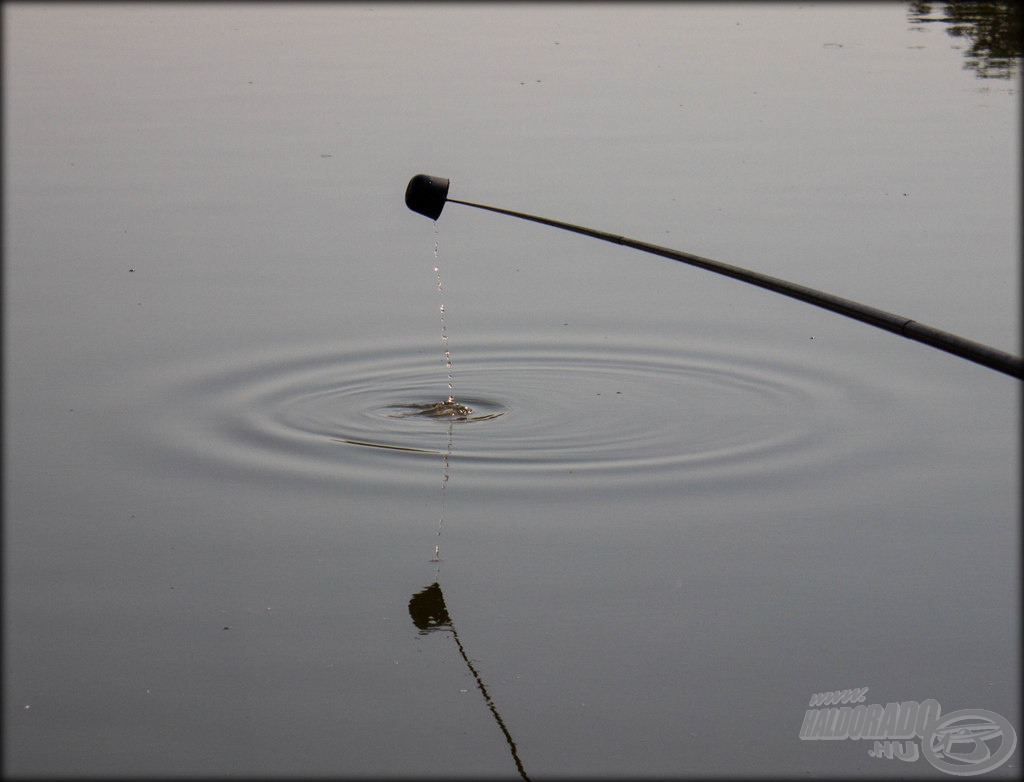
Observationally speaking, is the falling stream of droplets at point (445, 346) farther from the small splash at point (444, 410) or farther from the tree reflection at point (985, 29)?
the tree reflection at point (985, 29)

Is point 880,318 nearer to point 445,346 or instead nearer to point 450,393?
point 450,393

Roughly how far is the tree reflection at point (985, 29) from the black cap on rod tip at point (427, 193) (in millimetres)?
11995

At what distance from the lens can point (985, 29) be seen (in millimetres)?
19672

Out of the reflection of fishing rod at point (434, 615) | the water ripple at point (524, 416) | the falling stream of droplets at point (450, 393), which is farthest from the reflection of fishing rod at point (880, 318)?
the water ripple at point (524, 416)

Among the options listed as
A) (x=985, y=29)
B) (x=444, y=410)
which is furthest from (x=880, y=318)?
(x=985, y=29)

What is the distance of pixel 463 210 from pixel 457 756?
778 centimetres

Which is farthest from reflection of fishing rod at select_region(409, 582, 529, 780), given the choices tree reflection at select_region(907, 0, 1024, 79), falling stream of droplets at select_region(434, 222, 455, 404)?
tree reflection at select_region(907, 0, 1024, 79)

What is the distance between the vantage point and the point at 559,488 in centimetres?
580

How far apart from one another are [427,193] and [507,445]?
1146mm

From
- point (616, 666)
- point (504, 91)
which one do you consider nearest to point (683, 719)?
point (616, 666)

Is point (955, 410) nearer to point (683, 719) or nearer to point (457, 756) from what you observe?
point (683, 719)

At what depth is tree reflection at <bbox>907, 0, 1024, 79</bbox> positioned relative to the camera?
17.3 metres

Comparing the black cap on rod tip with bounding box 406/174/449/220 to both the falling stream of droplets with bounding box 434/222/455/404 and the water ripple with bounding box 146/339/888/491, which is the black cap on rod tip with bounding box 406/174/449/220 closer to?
the water ripple with bounding box 146/339/888/491

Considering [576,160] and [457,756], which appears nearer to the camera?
[457,756]
